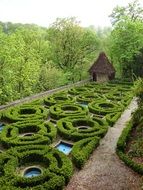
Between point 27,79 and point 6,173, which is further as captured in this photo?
point 27,79

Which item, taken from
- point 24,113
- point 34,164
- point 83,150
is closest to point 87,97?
point 24,113

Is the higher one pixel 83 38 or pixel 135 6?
pixel 135 6

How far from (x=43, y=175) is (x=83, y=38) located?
137 ft

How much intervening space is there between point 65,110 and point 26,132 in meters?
7.75

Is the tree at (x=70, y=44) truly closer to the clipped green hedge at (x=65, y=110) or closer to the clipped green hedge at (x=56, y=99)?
the clipped green hedge at (x=56, y=99)

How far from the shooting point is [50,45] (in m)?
54.7

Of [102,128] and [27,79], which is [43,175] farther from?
[27,79]

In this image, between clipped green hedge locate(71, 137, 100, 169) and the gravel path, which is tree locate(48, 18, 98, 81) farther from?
the gravel path

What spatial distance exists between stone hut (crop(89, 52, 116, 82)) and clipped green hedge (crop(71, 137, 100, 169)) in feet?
91.9

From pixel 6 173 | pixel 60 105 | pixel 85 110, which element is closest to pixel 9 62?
pixel 60 105

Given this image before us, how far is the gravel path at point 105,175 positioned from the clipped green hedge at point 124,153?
28cm

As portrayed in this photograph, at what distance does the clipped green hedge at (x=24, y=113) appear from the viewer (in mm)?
26391

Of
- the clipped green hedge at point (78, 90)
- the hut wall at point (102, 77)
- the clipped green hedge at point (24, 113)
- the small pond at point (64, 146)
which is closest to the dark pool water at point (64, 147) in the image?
the small pond at point (64, 146)

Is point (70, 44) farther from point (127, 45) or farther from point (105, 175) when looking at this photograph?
point (105, 175)
